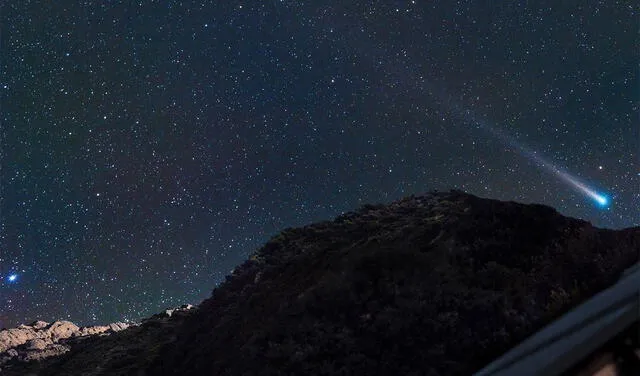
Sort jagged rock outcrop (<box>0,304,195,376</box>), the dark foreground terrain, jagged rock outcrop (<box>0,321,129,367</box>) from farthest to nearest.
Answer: jagged rock outcrop (<box>0,321,129,367</box>) → jagged rock outcrop (<box>0,304,195,376</box>) → the dark foreground terrain

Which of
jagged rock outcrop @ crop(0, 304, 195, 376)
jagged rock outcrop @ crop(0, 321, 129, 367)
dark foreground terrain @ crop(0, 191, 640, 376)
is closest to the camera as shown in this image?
dark foreground terrain @ crop(0, 191, 640, 376)

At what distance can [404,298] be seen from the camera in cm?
1700

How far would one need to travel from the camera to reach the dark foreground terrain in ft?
47.0

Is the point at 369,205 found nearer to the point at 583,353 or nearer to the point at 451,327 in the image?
the point at 451,327

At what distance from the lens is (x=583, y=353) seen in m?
2.15

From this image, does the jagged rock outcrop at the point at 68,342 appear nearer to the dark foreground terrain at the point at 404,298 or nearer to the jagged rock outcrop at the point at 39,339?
the jagged rock outcrop at the point at 39,339

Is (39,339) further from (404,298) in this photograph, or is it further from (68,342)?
(404,298)

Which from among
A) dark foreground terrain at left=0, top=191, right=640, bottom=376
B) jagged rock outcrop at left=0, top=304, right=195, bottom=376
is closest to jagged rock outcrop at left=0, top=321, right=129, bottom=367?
jagged rock outcrop at left=0, top=304, right=195, bottom=376

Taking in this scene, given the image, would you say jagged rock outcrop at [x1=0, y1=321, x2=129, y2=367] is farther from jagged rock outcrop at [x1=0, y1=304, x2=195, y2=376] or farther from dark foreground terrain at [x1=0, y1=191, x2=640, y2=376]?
dark foreground terrain at [x1=0, y1=191, x2=640, y2=376]

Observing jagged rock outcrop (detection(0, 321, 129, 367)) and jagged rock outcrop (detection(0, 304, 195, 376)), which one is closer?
jagged rock outcrop (detection(0, 304, 195, 376))

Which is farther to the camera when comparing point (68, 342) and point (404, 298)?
point (68, 342)

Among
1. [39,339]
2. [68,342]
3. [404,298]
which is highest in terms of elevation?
[39,339]

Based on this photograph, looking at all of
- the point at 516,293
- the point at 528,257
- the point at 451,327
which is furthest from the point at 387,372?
the point at 528,257

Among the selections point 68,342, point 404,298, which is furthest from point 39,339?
point 404,298
